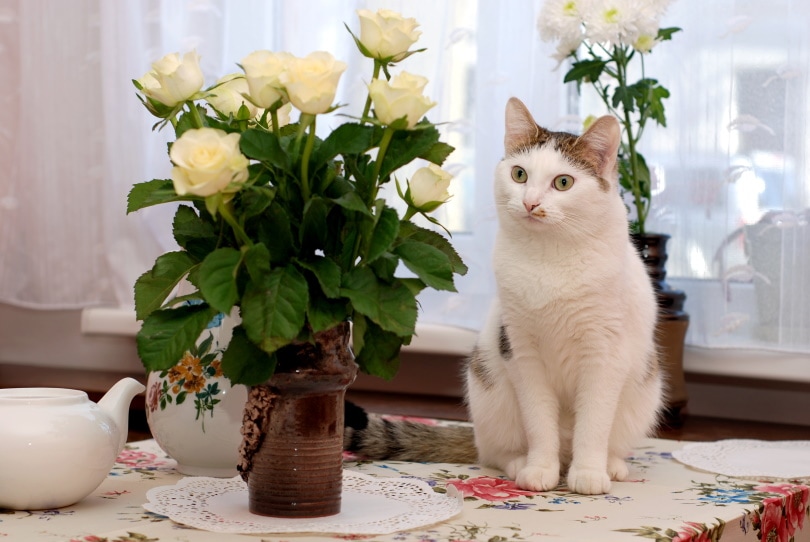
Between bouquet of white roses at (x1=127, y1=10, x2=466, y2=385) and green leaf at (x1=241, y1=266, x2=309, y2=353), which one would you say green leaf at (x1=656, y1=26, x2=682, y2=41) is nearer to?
bouquet of white roses at (x1=127, y1=10, x2=466, y2=385)

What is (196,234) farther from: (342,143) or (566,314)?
(566,314)

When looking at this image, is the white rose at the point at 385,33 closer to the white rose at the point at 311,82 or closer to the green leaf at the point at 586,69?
the white rose at the point at 311,82

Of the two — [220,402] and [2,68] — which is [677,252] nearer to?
[220,402]

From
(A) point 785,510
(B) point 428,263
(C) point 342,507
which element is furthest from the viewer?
(A) point 785,510

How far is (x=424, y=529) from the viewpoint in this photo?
35.6 inches

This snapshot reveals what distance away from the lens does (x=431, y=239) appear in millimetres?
946

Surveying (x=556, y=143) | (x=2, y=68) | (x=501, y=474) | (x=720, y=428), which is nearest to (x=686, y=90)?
(x=720, y=428)

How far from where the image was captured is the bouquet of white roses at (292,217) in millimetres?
804

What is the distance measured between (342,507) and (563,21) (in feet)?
3.52

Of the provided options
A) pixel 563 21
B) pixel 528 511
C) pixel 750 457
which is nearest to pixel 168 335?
pixel 528 511

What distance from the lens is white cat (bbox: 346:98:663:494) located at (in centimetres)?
120

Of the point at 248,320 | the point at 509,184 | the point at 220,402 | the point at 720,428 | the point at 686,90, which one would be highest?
the point at 686,90

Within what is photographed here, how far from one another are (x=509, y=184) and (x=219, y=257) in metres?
0.53

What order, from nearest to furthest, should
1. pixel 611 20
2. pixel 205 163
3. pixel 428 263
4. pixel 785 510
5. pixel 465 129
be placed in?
pixel 205 163 < pixel 428 263 < pixel 785 510 < pixel 611 20 < pixel 465 129
